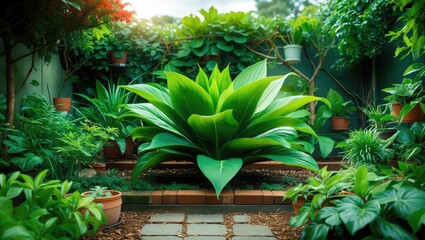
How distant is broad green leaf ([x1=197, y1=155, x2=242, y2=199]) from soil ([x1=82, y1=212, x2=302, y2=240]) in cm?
25

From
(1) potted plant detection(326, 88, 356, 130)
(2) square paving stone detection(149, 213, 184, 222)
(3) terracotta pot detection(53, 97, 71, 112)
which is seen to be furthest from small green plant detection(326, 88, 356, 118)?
(3) terracotta pot detection(53, 97, 71, 112)

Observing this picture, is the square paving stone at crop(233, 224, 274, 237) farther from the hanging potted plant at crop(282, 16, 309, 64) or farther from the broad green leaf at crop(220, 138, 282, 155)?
the hanging potted plant at crop(282, 16, 309, 64)

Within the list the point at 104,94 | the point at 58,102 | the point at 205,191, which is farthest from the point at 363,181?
the point at 104,94

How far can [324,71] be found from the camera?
4.48 metres

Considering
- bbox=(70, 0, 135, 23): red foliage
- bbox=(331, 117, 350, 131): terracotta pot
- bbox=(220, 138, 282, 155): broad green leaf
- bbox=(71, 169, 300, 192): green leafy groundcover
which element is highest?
bbox=(70, 0, 135, 23): red foliage

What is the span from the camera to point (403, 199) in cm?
137

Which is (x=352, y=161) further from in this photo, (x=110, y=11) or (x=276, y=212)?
(x=110, y=11)

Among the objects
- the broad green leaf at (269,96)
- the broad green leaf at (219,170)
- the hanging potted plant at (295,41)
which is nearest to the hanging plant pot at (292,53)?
the hanging potted plant at (295,41)

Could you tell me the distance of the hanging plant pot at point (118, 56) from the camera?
411 centimetres

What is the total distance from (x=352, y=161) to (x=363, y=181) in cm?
152

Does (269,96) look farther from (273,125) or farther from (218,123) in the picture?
(218,123)

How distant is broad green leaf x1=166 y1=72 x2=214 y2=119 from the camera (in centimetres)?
248

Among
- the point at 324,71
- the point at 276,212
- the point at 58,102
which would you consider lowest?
the point at 276,212

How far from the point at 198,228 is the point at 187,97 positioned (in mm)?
942
